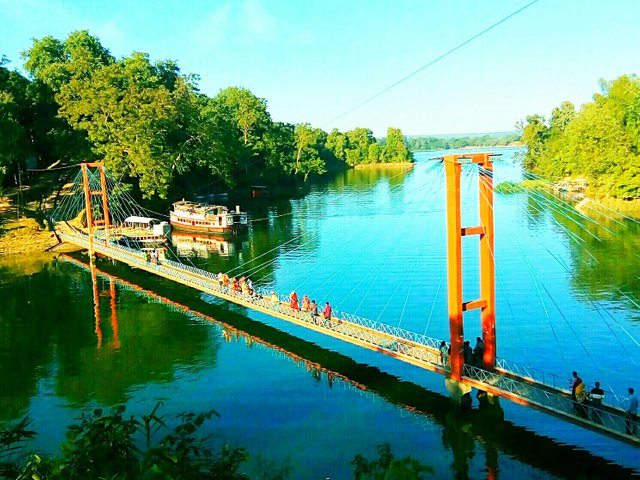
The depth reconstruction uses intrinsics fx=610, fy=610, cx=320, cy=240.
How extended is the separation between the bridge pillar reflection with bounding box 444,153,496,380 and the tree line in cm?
4390

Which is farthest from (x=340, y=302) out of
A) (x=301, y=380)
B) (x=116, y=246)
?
(x=116, y=246)

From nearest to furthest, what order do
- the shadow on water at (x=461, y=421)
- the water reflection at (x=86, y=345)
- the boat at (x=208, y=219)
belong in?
the shadow on water at (x=461, y=421)
the water reflection at (x=86, y=345)
the boat at (x=208, y=219)

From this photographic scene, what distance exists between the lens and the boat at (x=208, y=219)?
192ft

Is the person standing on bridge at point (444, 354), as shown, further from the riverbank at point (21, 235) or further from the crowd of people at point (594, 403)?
the riverbank at point (21, 235)

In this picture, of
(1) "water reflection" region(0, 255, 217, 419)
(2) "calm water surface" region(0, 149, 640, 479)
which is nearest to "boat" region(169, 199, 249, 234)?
(2) "calm water surface" region(0, 149, 640, 479)

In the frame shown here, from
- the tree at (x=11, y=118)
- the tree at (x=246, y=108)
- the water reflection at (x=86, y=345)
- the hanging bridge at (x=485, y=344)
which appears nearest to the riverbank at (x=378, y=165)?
the tree at (x=246, y=108)

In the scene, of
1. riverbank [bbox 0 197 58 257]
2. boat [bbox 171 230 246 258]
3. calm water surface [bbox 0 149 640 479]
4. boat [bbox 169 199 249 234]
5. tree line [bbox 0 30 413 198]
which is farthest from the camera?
tree line [bbox 0 30 413 198]

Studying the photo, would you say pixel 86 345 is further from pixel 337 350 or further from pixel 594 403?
pixel 594 403

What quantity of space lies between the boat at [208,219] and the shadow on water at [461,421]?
31.3 m

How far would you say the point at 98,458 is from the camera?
5.74m

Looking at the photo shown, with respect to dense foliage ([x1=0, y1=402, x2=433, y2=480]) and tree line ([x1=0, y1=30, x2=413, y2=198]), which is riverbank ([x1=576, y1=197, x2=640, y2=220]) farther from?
dense foliage ([x1=0, y1=402, x2=433, y2=480])

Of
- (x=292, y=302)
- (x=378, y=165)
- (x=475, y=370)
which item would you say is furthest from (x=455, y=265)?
(x=378, y=165)

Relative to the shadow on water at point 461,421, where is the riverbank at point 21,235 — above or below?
above

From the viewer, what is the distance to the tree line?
202 ft
